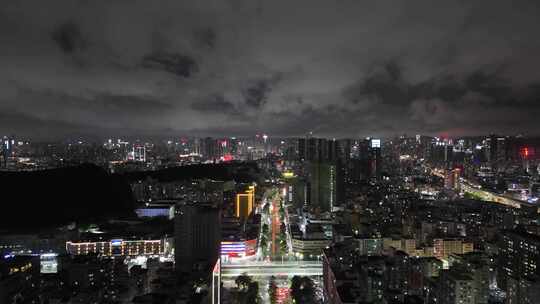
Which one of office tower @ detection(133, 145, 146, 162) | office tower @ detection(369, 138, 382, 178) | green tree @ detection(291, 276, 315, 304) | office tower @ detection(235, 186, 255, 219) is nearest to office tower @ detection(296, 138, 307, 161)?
office tower @ detection(369, 138, 382, 178)

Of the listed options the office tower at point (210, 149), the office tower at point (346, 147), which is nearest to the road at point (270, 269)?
the office tower at point (346, 147)

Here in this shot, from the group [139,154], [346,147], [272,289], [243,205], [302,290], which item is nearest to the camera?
[302,290]

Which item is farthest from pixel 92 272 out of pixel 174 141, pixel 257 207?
pixel 174 141

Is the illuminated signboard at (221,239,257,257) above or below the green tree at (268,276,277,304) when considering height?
above

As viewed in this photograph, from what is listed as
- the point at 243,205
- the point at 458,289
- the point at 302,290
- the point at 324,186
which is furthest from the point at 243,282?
the point at 324,186

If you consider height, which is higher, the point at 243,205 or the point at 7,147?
the point at 7,147

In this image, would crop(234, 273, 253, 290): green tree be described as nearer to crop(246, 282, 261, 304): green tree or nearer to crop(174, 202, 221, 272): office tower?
crop(246, 282, 261, 304): green tree

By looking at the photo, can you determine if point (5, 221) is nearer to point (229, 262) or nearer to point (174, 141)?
point (229, 262)

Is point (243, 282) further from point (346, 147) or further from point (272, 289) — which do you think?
point (346, 147)
